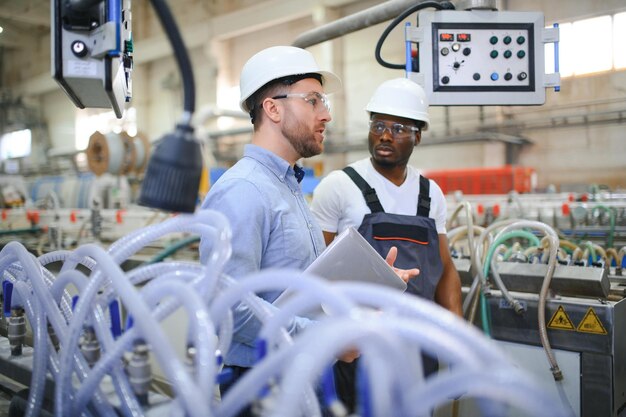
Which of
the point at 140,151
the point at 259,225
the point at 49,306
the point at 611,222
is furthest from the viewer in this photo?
the point at 140,151

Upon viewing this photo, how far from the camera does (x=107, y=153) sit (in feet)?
13.9

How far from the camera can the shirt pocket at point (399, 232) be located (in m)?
1.65

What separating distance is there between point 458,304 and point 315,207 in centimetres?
62

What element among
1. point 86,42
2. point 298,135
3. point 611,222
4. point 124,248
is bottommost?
point 611,222

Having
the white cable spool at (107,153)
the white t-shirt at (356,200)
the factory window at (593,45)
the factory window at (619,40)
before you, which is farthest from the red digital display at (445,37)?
the factory window at (619,40)

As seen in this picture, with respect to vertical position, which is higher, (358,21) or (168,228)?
(358,21)

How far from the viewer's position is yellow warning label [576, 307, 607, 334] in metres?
1.64

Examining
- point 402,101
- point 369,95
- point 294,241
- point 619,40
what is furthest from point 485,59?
point 369,95

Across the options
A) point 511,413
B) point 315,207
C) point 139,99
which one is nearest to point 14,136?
point 139,99

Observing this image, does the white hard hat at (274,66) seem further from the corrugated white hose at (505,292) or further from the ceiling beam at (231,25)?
the ceiling beam at (231,25)

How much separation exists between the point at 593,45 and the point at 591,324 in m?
5.26

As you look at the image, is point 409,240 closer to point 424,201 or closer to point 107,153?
point 424,201

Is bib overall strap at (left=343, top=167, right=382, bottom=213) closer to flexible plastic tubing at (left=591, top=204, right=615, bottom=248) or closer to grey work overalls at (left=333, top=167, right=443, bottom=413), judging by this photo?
grey work overalls at (left=333, top=167, right=443, bottom=413)

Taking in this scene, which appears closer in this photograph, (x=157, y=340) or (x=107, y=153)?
(x=157, y=340)
